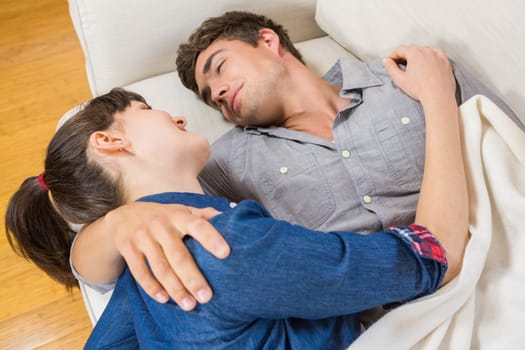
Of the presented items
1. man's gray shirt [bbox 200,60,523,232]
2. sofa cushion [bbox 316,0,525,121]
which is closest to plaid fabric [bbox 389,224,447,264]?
man's gray shirt [bbox 200,60,523,232]

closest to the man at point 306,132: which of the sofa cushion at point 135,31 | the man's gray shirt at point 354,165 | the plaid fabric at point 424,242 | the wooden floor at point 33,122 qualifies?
the man's gray shirt at point 354,165

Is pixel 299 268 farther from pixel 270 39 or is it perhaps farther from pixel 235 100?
pixel 270 39

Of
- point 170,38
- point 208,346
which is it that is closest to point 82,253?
point 208,346

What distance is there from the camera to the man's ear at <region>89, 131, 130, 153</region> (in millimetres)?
865

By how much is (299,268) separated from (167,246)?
19cm

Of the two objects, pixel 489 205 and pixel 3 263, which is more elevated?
pixel 489 205

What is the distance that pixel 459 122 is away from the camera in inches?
39.8

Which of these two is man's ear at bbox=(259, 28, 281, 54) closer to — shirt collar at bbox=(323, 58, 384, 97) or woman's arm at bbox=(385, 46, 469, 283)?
shirt collar at bbox=(323, 58, 384, 97)

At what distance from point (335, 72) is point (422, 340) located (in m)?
0.76

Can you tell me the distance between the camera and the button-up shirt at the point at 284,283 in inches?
26.4

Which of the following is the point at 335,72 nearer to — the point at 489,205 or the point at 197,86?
the point at 197,86

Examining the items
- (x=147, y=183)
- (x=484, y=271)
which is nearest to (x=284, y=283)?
(x=147, y=183)

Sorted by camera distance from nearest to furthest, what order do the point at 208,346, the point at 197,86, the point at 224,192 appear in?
the point at 208,346, the point at 224,192, the point at 197,86

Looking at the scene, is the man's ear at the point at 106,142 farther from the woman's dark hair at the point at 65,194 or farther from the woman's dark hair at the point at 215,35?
the woman's dark hair at the point at 215,35
